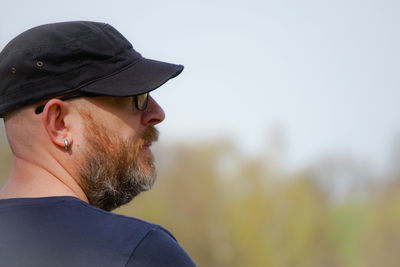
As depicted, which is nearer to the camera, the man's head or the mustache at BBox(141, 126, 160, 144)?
the man's head

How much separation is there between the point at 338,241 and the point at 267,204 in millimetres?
4231

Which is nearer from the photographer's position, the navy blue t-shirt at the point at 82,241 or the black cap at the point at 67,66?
the navy blue t-shirt at the point at 82,241

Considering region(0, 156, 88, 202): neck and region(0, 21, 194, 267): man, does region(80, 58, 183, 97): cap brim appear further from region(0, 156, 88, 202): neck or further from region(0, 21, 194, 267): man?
region(0, 156, 88, 202): neck

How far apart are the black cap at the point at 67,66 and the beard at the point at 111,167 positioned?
118 mm

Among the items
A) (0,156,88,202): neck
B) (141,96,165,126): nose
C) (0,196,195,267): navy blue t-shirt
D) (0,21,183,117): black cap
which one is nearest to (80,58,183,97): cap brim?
(0,21,183,117): black cap

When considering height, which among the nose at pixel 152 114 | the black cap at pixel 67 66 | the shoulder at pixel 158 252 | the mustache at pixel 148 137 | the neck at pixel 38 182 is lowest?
the neck at pixel 38 182

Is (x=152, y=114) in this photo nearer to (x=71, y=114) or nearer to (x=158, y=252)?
(x=71, y=114)

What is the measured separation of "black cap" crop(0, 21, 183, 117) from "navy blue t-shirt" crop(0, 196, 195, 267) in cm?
36

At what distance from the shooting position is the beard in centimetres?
172

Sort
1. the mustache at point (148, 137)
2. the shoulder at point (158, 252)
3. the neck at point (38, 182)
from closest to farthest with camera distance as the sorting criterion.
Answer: the shoulder at point (158, 252), the neck at point (38, 182), the mustache at point (148, 137)

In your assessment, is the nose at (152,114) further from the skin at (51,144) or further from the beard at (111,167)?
the skin at (51,144)

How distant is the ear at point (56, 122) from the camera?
1.67m

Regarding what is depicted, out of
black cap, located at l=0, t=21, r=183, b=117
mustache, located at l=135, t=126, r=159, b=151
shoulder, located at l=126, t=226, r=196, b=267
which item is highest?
black cap, located at l=0, t=21, r=183, b=117

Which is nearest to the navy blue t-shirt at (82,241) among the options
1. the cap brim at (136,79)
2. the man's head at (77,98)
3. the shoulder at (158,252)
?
the shoulder at (158,252)
